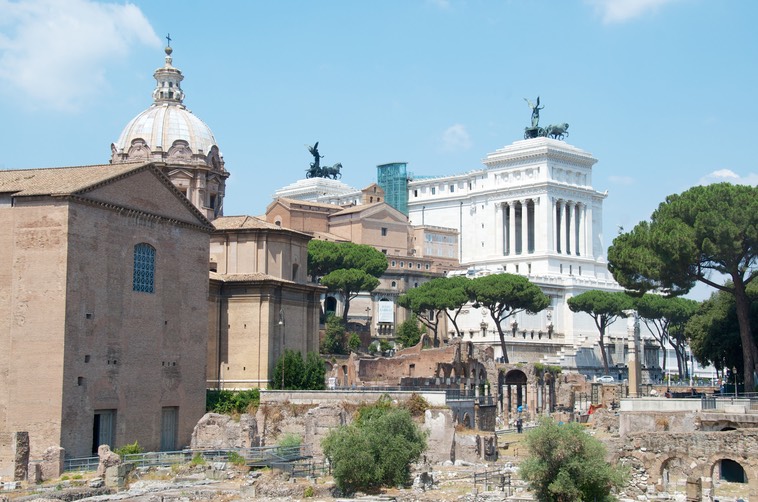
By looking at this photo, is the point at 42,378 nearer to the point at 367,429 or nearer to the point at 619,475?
the point at 367,429

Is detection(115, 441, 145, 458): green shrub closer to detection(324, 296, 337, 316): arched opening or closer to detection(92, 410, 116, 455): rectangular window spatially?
detection(92, 410, 116, 455): rectangular window

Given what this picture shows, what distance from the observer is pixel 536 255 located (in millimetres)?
108250

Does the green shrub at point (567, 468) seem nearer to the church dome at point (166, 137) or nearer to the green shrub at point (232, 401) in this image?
the green shrub at point (232, 401)

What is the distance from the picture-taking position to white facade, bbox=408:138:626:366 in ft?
358

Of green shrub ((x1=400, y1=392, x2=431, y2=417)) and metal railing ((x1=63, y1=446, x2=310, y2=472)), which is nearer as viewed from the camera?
metal railing ((x1=63, y1=446, x2=310, y2=472))

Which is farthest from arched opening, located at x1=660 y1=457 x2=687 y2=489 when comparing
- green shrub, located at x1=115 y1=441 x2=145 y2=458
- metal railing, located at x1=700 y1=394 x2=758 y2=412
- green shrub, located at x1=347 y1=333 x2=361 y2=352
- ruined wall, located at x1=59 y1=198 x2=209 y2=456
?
green shrub, located at x1=347 y1=333 x2=361 y2=352

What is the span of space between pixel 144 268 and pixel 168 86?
23633 millimetres

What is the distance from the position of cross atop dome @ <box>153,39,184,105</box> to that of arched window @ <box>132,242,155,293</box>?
22.4m

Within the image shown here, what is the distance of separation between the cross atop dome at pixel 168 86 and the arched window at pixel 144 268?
2236 centimetres

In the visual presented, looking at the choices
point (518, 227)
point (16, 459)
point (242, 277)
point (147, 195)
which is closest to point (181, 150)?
point (242, 277)

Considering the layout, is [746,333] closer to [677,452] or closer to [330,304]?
[677,452]

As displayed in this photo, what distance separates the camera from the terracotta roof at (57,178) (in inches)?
1587

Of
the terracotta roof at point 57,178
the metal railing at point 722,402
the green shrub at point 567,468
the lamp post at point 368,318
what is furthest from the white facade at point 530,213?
the green shrub at point 567,468

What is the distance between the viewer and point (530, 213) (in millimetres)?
113625
